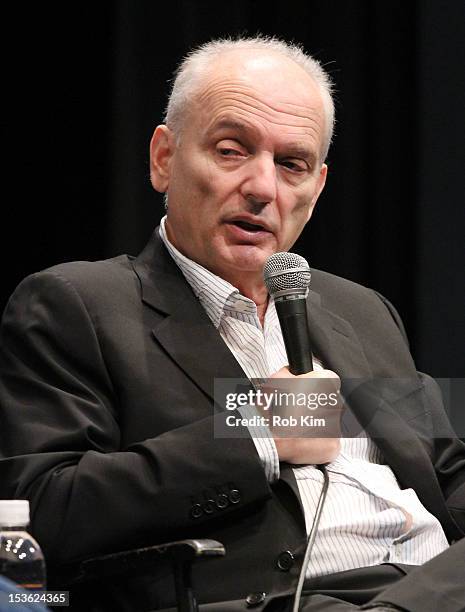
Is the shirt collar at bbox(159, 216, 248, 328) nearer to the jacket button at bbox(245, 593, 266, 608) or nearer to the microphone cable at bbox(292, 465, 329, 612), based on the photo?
the microphone cable at bbox(292, 465, 329, 612)

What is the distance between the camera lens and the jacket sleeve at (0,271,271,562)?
1.94m

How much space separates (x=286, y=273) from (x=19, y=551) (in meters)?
0.67

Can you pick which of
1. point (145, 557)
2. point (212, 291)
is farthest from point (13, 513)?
point (212, 291)

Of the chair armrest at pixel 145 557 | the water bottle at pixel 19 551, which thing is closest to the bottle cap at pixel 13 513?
the water bottle at pixel 19 551

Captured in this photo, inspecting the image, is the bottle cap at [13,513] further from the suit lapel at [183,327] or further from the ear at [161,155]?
the ear at [161,155]

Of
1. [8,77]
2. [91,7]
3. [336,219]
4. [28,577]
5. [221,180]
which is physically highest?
[91,7]

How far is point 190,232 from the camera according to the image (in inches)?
93.9

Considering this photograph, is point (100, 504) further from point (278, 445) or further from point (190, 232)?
point (190, 232)

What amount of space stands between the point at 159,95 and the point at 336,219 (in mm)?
678

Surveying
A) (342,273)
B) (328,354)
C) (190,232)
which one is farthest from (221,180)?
(342,273)

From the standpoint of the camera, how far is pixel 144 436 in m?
2.10

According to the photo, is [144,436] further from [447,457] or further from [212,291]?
[447,457]

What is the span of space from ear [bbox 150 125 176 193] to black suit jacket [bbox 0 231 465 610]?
0.47ft

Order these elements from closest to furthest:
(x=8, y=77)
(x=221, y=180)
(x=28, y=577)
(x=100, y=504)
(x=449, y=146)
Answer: (x=28, y=577), (x=100, y=504), (x=221, y=180), (x=8, y=77), (x=449, y=146)
